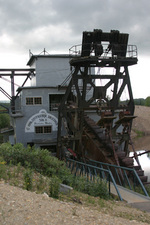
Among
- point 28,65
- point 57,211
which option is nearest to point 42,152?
point 57,211

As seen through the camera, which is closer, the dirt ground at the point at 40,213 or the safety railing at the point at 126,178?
the dirt ground at the point at 40,213

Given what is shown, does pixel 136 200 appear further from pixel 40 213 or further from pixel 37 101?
pixel 37 101

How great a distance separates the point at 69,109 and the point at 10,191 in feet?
37.1

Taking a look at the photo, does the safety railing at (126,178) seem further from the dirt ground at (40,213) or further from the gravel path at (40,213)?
the gravel path at (40,213)

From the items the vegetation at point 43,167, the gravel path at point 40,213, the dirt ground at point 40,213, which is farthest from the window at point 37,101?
the gravel path at point 40,213

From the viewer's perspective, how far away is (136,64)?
16.9m

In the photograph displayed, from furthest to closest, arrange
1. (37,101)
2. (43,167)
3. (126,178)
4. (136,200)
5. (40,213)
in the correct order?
1. (37,101)
2. (126,178)
3. (43,167)
4. (136,200)
5. (40,213)

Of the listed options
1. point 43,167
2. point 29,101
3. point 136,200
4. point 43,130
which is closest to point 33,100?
point 29,101

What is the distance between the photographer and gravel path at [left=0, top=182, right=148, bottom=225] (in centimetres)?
475

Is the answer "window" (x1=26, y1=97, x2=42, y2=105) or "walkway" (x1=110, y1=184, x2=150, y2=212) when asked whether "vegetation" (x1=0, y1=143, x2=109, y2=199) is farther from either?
"window" (x1=26, y1=97, x2=42, y2=105)

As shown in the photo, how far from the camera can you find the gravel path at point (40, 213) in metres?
4.75

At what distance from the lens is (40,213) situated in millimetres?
5047

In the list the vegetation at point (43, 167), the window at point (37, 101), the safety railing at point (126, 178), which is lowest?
the safety railing at point (126, 178)

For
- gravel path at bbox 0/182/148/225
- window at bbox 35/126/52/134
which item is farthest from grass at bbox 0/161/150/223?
window at bbox 35/126/52/134
